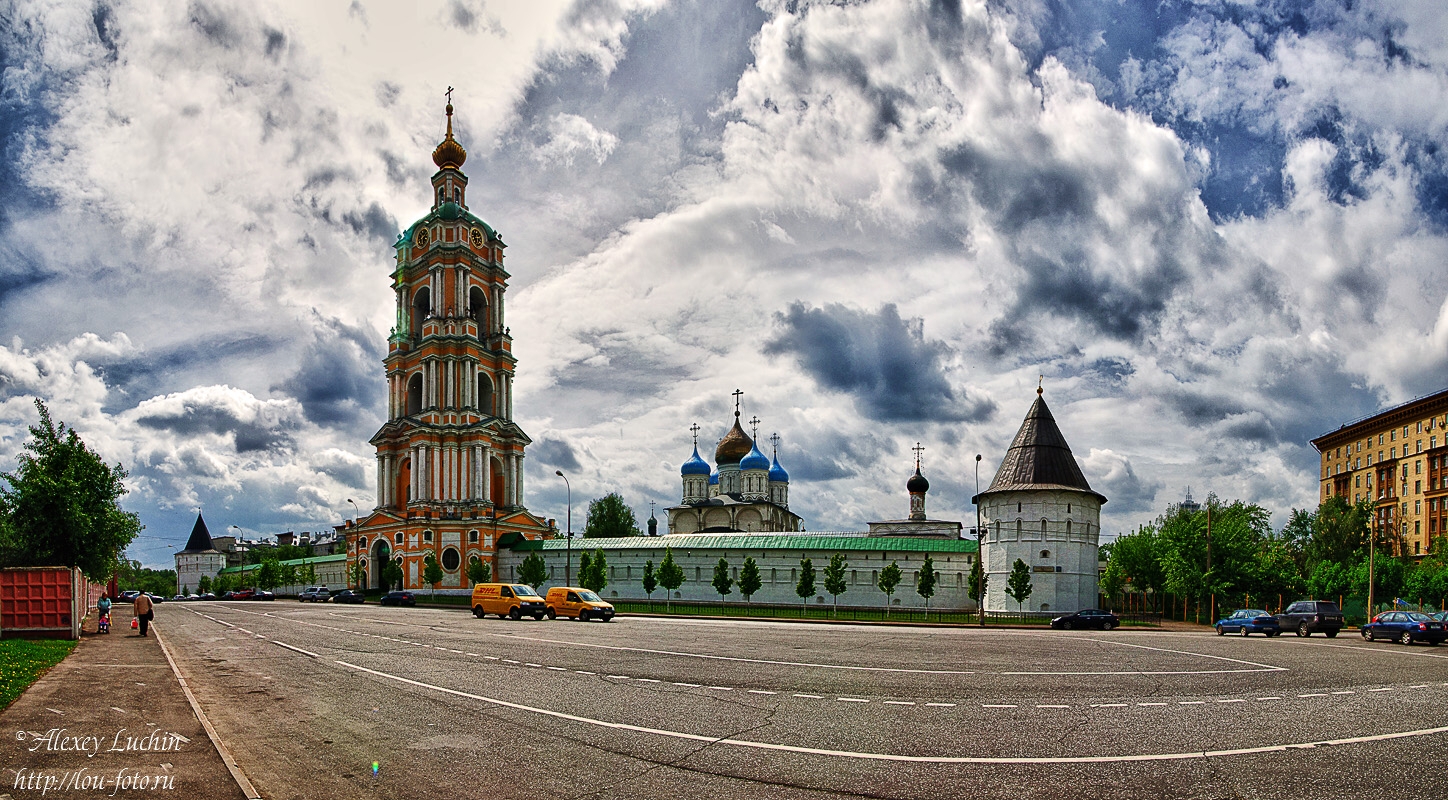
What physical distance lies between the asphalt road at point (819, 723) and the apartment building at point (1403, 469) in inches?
2628

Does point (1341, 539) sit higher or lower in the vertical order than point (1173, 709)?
lower

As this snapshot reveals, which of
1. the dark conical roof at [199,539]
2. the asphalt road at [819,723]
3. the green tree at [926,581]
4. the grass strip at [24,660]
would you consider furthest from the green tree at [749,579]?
the dark conical roof at [199,539]

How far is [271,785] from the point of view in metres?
8.80

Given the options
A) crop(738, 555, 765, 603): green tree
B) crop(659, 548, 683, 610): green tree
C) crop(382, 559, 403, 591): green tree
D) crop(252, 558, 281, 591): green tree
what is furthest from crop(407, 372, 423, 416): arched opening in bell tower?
crop(738, 555, 765, 603): green tree

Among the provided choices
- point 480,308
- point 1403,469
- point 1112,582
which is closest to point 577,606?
point 1112,582

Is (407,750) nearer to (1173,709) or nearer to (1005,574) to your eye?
(1173,709)

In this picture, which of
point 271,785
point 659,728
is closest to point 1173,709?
point 659,728

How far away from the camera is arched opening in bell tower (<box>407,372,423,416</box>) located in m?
81.6

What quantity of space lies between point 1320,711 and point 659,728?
30.9 ft

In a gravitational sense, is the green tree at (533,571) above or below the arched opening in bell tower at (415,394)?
below

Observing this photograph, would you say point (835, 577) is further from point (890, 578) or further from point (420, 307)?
point (420, 307)

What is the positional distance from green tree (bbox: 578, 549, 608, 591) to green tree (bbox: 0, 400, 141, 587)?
109 ft

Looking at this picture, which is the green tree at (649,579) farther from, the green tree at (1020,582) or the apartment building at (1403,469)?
the apartment building at (1403,469)

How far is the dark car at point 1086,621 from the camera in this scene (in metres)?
40.3
